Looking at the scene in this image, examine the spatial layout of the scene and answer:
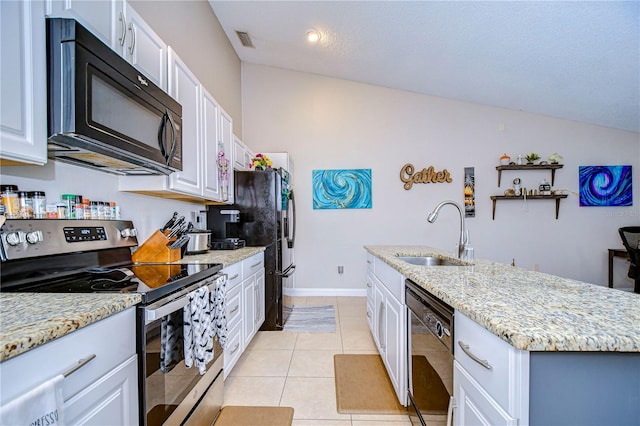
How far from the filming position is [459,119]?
4285 mm

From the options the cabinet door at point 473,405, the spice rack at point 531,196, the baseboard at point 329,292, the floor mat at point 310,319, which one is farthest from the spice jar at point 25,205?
the spice rack at point 531,196

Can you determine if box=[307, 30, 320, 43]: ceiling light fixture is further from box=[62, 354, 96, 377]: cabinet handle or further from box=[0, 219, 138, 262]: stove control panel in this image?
box=[62, 354, 96, 377]: cabinet handle

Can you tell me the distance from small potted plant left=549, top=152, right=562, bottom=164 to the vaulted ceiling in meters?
0.57

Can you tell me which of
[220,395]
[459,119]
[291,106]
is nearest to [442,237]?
[459,119]

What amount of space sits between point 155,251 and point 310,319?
6.67 ft

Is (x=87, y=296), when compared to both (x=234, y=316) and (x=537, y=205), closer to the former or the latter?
(x=234, y=316)

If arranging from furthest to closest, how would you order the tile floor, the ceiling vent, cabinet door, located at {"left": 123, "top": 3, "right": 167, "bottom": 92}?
the ceiling vent, the tile floor, cabinet door, located at {"left": 123, "top": 3, "right": 167, "bottom": 92}

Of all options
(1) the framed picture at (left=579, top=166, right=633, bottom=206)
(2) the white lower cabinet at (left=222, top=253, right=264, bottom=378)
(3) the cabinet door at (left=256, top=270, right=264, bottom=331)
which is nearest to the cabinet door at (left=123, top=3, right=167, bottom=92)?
(2) the white lower cabinet at (left=222, top=253, right=264, bottom=378)

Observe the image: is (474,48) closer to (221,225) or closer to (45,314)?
(221,225)

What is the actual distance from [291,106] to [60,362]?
4202mm

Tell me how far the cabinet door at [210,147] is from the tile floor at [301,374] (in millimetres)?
1400

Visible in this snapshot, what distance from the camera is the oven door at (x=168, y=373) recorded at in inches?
38.1

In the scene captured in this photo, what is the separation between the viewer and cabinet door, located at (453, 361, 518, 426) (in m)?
0.72

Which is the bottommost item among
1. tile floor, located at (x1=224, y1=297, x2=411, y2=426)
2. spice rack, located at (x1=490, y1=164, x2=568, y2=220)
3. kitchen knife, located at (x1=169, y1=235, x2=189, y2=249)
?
tile floor, located at (x1=224, y1=297, x2=411, y2=426)
